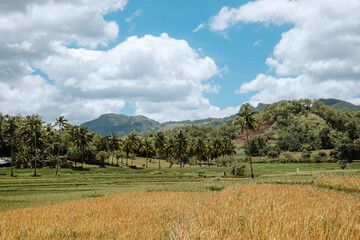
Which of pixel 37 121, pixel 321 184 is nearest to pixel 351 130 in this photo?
pixel 321 184

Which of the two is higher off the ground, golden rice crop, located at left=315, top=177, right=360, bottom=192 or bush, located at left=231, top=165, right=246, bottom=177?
golden rice crop, located at left=315, top=177, right=360, bottom=192

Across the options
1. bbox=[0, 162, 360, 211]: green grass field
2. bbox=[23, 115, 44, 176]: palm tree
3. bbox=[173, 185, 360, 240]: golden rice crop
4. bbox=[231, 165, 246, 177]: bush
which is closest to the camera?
→ bbox=[173, 185, 360, 240]: golden rice crop

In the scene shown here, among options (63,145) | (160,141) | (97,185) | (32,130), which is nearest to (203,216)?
(97,185)

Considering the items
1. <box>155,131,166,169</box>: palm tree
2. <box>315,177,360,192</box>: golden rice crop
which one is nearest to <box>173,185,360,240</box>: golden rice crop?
<box>315,177,360,192</box>: golden rice crop

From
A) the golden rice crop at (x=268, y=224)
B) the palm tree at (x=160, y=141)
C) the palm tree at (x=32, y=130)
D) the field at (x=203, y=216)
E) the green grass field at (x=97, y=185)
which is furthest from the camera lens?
the palm tree at (x=160, y=141)

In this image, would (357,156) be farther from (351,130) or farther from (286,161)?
(351,130)

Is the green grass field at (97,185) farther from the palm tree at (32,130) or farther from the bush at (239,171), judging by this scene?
the palm tree at (32,130)

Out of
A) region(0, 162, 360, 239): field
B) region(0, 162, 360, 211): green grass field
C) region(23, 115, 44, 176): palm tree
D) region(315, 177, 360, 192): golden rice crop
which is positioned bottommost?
region(0, 162, 360, 211): green grass field

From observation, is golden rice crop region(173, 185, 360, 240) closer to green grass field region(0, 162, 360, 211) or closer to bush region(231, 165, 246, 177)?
green grass field region(0, 162, 360, 211)

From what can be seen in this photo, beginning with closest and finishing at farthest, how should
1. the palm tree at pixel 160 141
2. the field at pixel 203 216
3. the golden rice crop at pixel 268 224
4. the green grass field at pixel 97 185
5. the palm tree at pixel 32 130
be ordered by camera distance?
the golden rice crop at pixel 268 224, the field at pixel 203 216, the green grass field at pixel 97 185, the palm tree at pixel 32 130, the palm tree at pixel 160 141

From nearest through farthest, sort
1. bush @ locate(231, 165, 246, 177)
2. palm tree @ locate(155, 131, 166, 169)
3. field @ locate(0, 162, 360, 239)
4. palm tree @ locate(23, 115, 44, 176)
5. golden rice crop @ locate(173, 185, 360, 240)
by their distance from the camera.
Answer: golden rice crop @ locate(173, 185, 360, 240), field @ locate(0, 162, 360, 239), bush @ locate(231, 165, 246, 177), palm tree @ locate(23, 115, 44, 176), palm tree @ locate(155, 131, 166, 169)

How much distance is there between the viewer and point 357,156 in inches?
3789

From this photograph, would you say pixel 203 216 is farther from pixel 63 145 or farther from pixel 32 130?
pixel 63 145

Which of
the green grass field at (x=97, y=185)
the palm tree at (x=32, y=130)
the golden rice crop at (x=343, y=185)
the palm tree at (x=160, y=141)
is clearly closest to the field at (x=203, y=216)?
the golden rice crop at (x=343, y=185)
